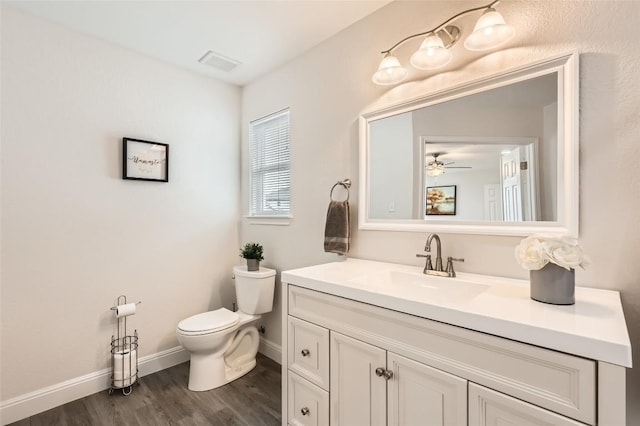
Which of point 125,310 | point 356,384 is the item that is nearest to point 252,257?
point 125,310

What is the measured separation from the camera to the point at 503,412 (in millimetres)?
905

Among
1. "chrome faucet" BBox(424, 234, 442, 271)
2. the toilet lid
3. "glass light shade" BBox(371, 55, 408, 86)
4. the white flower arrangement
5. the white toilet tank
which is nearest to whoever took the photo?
the white flower arrangement

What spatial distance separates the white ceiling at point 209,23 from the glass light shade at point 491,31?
28.4 inches

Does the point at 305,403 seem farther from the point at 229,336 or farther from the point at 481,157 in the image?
the point at 481,157

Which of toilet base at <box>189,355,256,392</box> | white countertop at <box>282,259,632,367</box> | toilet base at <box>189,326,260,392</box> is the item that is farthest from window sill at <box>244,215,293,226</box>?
toilet base at <box>189,355,256,392</box>

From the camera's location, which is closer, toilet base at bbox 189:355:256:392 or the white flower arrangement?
the white flower arrangement

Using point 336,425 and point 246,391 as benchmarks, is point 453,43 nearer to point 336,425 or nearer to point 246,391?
point 336,425

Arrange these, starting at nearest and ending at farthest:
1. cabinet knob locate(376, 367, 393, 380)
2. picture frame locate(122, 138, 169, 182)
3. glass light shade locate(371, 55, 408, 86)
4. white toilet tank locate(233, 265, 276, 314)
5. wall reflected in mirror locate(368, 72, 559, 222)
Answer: cabinet knob locate(376, 367, 393, 380) < wall reflected in mirror locate(368, 72, 559, 222) < glass light shade locate(371, 55, 408, 86) < picture frame locate(122, 138, 169, 182) < white toilet tank locate(233, 265, 276, 314)

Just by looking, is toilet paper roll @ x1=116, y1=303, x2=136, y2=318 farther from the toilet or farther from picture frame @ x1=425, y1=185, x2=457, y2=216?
picture frame @ x1=425, y1=185, x2=457, y2=216

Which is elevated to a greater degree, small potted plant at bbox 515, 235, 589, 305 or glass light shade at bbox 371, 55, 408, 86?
glass light shade at bbox 371, 55, 408, 86

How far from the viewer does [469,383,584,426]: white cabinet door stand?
829 millimetres

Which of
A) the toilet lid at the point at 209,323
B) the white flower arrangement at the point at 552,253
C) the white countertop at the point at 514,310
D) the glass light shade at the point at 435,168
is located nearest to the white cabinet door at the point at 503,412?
the white countertop at the point at 514,310

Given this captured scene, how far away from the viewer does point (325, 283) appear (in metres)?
1.40

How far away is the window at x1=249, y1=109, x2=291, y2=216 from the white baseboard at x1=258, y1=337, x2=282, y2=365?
3.65ft
